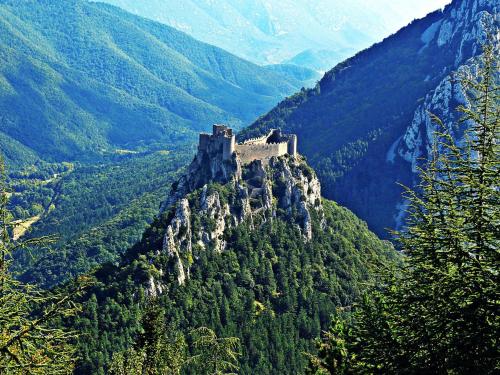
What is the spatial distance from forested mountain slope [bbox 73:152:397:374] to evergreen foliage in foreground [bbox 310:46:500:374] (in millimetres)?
57702

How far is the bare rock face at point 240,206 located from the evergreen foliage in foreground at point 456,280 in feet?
232

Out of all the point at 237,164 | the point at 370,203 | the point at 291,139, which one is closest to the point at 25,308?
the point at 237,164

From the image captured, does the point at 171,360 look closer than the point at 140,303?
Yes

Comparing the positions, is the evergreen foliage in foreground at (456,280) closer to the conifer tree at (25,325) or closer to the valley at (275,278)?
the valley at (275,278)

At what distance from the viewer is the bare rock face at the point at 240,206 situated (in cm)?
9481

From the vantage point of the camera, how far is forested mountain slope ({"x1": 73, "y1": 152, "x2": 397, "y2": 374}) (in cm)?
8550

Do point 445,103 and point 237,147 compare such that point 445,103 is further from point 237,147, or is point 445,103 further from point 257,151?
point 237,147

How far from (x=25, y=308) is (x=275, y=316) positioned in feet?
254

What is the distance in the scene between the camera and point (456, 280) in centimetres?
2036

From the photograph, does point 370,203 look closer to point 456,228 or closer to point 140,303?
point 140,303

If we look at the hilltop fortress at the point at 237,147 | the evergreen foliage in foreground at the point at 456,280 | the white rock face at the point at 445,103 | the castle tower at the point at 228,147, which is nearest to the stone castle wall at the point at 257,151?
the hilltop fortress at the point at 237,147

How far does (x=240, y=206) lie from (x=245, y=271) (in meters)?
10.3

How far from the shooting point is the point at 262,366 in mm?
83438

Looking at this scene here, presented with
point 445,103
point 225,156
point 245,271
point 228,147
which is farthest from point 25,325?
point 445,103
